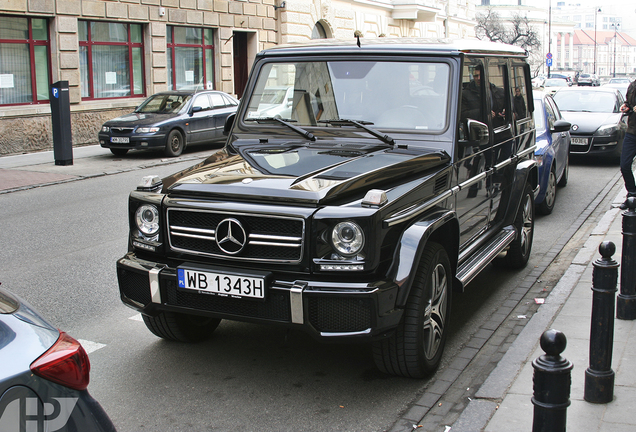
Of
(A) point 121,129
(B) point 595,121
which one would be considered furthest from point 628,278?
(A) point 121,129

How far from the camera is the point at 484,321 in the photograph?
5.51m

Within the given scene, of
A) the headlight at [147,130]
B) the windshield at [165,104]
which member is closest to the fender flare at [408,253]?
the headlight at [147,130]

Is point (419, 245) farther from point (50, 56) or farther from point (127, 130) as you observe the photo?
point (50, 56)

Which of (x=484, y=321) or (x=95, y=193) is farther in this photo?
(x=95, y=193)

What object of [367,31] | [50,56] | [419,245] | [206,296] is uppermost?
[367,31]

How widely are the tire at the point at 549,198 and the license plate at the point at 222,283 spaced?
6.63 meters

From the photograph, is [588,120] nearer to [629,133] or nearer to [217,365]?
[629,133]

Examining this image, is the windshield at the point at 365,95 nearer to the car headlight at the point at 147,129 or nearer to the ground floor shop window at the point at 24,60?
the car headlight at the point at 147,129

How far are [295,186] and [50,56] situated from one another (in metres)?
17.3

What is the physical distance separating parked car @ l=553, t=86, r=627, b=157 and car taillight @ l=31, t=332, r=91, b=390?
14.0m

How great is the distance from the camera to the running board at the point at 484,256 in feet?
16.0

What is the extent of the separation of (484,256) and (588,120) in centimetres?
1102

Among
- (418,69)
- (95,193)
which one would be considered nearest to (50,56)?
(95,193)

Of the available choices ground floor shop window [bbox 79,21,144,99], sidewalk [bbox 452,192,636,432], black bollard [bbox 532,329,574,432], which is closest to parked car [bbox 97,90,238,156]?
ground floor shop window [bbox 79,21,144,99]
